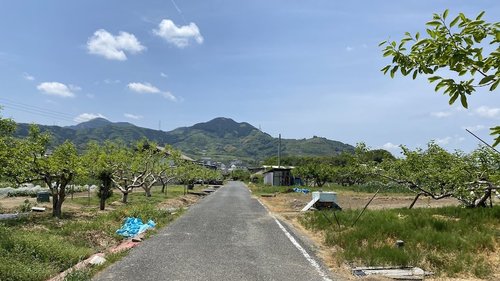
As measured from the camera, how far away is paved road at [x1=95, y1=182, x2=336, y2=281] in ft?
25.0

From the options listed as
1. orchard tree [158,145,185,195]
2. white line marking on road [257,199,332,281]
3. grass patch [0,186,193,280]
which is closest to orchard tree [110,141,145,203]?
orchard tree [158,145,185,195]

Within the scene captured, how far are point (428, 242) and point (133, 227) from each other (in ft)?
33.1

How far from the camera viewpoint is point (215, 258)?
9.22m

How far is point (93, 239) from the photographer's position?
1270cm

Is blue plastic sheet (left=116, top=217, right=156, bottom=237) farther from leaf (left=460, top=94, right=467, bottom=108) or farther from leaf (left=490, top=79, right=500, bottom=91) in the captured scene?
leaf (left=490, top=79, right=500, bottom=91)

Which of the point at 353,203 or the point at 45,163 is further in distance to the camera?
the point at 353,203

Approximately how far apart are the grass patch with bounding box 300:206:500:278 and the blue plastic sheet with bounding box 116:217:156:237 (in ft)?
21.6

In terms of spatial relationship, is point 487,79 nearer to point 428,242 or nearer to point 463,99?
point 463,99

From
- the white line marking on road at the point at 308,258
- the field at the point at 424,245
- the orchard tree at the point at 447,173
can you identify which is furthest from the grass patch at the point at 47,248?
the orchard tree at the point at 447,173

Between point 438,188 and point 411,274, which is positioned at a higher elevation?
point 438,188

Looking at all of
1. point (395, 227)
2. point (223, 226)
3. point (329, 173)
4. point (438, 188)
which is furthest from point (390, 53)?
point (329, 173)

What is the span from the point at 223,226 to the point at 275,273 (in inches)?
312

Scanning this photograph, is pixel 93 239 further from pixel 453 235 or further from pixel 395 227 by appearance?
pixel 453 235

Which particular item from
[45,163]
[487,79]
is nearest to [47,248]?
[487,79]
